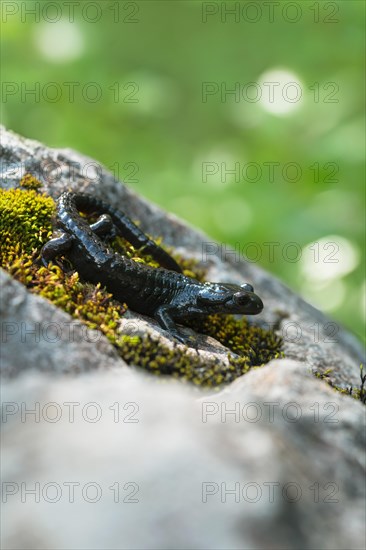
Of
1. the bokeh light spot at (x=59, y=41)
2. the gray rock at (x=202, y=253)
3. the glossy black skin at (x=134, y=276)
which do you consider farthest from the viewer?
the bokeh light spot at (x=59, y=41)

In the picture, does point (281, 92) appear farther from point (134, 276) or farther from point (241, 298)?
point (134, 276)

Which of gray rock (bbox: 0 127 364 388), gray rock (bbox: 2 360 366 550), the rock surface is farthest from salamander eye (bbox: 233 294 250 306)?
gray rock (bbox: 2 360 366 550)

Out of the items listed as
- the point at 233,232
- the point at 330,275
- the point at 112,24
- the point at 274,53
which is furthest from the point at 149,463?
the point at 112,24

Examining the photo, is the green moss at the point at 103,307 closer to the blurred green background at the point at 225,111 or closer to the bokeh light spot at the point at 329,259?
the bokeh light spot at the point at 329,259

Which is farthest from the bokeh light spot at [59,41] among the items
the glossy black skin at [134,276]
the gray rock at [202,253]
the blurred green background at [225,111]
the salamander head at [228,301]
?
the salamander head at [228,301]

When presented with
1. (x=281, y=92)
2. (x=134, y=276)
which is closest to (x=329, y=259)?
(x=281, y=92)

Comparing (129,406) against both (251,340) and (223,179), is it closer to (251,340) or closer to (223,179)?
(251,340)
